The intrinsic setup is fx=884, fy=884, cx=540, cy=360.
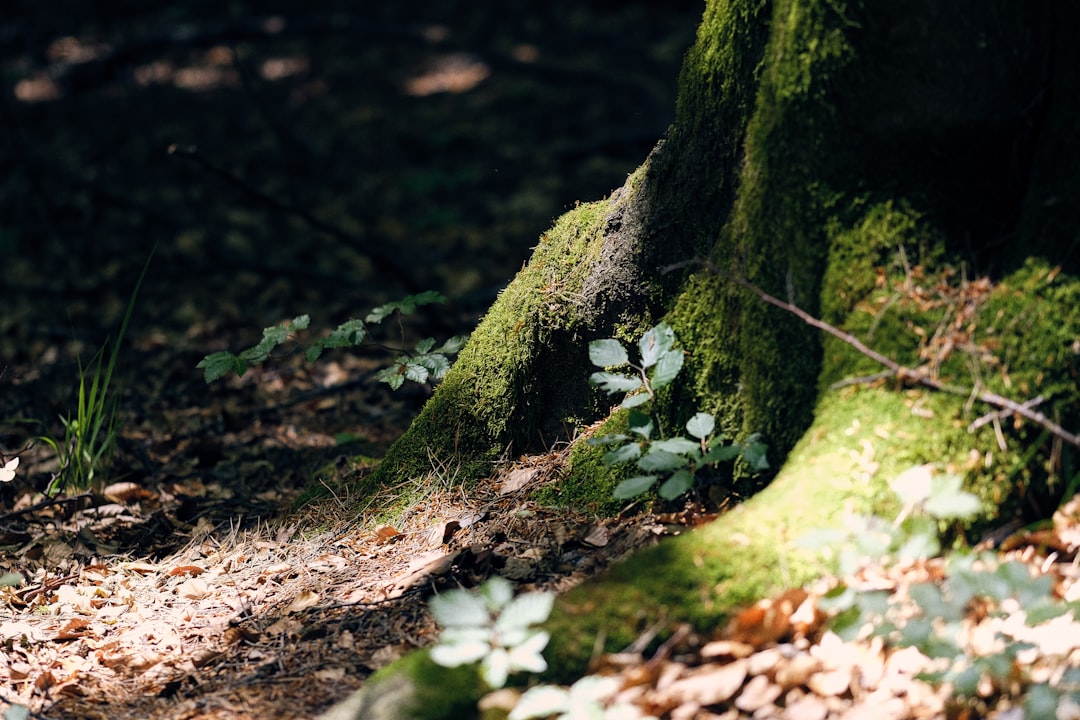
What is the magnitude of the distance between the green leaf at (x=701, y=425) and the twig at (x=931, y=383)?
0.35m

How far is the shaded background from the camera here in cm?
467

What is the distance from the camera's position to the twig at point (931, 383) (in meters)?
1.92

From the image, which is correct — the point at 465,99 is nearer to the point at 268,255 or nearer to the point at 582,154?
the point at 582,154

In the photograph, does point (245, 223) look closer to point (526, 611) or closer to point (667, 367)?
point (667, 367)

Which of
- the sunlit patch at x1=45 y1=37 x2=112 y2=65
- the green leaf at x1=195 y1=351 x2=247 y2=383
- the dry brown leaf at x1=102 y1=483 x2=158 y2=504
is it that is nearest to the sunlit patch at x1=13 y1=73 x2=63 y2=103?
the sunlit patch at x1=45 y1=37 x2=112 y2=65

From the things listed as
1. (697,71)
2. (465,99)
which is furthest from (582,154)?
(697,71)

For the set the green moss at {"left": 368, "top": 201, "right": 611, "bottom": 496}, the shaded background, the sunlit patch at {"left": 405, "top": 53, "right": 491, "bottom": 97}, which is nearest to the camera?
the green moss at {"left": 368, "top": 201, "right": 611, "bottom": 496}

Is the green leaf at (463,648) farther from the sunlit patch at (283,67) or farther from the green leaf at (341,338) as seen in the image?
the sunlit patch at (283,67)

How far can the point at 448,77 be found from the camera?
420 inches

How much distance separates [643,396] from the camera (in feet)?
8.02

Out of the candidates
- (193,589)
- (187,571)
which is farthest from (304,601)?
(187,571)

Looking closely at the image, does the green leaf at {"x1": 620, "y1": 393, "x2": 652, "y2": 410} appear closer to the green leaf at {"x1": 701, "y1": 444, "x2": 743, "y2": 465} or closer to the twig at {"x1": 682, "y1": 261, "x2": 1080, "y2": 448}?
the green leaf at {"x1": 701, "y1": 444, "x2": 743, "y2": 465}

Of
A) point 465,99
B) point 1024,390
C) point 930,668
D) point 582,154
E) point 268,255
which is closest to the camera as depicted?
point 930,668

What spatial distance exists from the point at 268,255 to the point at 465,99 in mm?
4053
